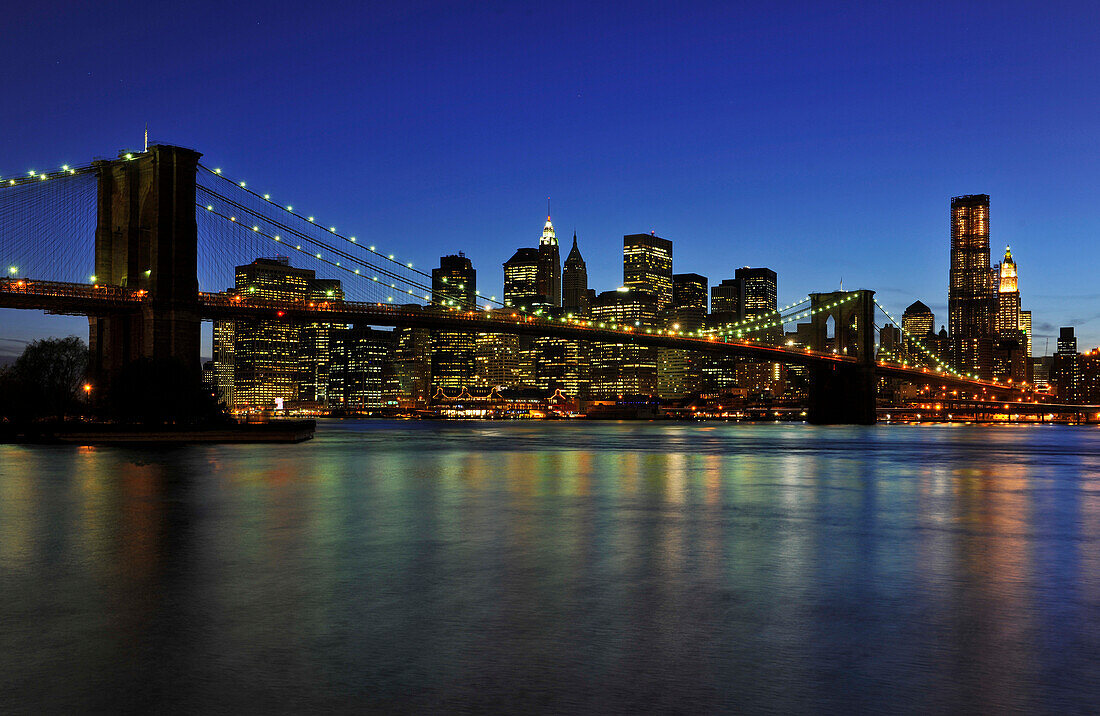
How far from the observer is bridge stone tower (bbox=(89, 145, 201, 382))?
5722cm

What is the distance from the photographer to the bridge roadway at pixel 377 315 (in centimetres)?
5525

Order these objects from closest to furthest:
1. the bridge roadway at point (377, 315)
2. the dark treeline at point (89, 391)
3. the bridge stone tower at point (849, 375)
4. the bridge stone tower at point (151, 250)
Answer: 1. the dark treeline at point (89, 391)
2. the bridge roadway at point (377, 315)
3. the bridge stone tower at point (151, 250)
4. the bridge stone tower at point (849, 375)

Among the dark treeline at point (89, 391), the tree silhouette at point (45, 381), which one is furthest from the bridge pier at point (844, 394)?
the tree silhouette at point (45, 381)

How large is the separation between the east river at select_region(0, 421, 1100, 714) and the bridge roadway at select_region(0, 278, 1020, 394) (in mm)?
35794

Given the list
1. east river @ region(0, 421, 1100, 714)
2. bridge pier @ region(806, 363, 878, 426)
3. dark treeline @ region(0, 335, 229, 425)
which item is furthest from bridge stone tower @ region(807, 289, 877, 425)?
east river @ region(0, 421, 1100, 714)

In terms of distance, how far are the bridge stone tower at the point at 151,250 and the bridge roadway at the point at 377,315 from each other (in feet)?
4.73

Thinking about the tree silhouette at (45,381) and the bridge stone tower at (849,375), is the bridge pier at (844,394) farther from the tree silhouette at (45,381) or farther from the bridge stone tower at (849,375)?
the tree silhouette at (45,381)

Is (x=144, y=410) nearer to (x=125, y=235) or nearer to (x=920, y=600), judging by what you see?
(x=125, y=235)

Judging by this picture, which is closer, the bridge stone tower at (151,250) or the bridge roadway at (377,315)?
the bridge roadway at (377,315)

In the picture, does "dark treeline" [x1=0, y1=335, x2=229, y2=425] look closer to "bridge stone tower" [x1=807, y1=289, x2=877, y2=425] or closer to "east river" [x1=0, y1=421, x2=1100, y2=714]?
"east river" [x1=0, y1=421, x2=1100, y2=714]

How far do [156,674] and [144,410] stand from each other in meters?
48.5

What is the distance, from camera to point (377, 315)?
74.2 metres

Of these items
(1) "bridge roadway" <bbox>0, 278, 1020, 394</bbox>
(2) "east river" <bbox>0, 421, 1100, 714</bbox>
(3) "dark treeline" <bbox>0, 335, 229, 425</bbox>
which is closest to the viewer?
(2) "east river" <bbox>0, 421, 1100, 714</bbox>

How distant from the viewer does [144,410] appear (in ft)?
170
